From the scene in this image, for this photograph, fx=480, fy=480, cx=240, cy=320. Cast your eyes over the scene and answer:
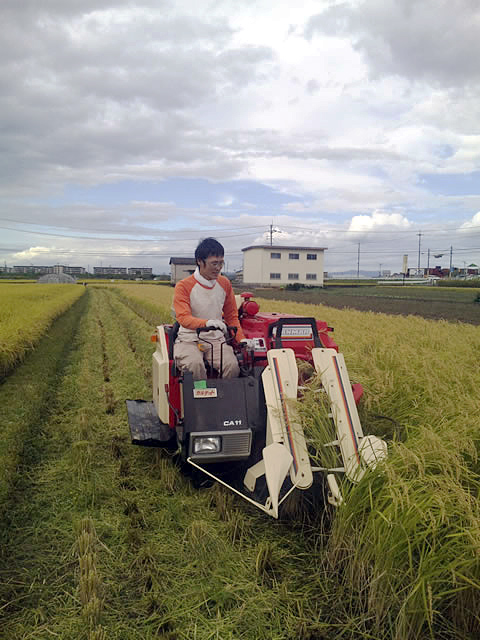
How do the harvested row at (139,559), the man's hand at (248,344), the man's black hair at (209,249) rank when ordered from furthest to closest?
the man's black hair at (209,249) → the man's hand at (248,344) → the harvested row at (139,559)

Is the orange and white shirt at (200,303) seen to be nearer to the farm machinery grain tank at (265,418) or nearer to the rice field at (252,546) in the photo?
the farm machinery grain tank at (265,418)

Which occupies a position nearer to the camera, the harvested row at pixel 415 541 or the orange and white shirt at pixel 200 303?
the harvested row at pixel 415 541

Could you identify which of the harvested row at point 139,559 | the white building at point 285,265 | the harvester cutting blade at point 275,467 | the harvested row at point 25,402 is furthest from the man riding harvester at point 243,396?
the white building at point 285,265

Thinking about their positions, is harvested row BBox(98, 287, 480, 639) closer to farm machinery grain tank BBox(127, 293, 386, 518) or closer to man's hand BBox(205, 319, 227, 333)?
farm machinery grain tank BBox(127, 293, 386, 518)

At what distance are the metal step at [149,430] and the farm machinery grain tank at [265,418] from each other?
0.02m

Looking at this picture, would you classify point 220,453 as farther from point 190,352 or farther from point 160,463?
point 160,463

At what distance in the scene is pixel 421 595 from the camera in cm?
244

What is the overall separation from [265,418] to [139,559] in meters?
1.40

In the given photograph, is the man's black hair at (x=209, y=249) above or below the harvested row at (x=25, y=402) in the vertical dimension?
above

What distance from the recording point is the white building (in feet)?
219

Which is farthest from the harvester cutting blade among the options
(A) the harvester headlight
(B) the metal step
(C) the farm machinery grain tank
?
(B) the metal step

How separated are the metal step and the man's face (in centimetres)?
155

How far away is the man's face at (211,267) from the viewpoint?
15.1ft

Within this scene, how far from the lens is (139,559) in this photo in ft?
10.7
